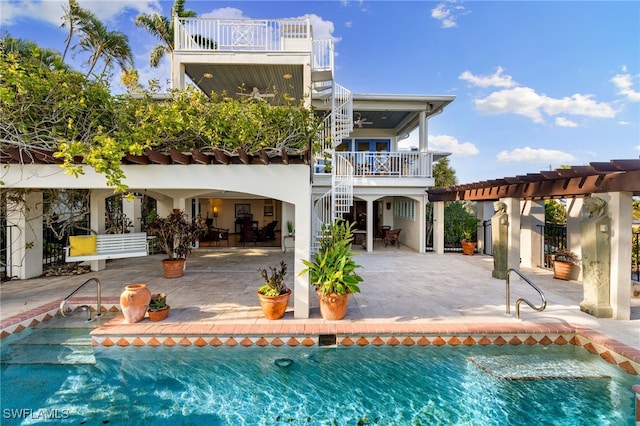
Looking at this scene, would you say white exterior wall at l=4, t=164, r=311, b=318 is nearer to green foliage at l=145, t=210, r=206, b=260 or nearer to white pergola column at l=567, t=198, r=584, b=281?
green foliage at l=145, t=210, r=206, b=260

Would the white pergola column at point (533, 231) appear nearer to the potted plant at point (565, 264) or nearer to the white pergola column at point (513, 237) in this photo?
the potted plant at point (565, 264)

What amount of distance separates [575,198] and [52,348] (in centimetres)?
1196

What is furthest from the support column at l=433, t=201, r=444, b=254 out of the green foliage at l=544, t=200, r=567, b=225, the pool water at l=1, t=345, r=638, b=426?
the pool water at l=1, t=345, r=638, b=426

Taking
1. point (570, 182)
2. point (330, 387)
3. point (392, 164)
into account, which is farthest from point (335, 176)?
point (330, 387)

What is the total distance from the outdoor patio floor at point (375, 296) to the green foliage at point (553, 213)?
115 inches

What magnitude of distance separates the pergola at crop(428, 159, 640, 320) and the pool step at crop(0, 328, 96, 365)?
828 centimetres

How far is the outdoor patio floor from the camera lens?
4.80 m

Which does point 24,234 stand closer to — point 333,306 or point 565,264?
point 333,306

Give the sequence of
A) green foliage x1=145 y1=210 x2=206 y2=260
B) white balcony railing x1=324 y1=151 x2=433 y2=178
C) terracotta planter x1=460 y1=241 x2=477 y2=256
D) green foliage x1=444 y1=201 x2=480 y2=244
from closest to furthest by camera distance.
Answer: green foliage x1=145 y1=210 x2=206 y2=260
terracotta planter x1=460 y1=241 x2=477 y2=256
white balcony railing x1=324 y1=151 x2=433 y2=178
green foliage x1=444 y1=201 x2=480 y2=244

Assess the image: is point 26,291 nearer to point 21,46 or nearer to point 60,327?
point 60,327

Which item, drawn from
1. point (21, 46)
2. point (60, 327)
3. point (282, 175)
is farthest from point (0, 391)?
point (21, 46)

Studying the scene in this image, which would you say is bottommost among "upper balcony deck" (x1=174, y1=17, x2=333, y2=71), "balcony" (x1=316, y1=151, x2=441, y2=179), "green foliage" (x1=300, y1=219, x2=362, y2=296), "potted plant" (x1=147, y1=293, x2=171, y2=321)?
"potted plant" (x1=147, y1=293, x2=171, y2=321)

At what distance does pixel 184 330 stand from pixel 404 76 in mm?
17296

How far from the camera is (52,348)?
14.7 feet
